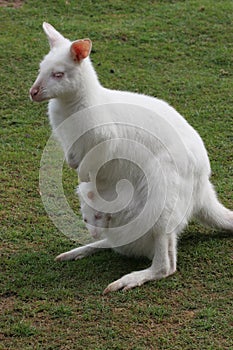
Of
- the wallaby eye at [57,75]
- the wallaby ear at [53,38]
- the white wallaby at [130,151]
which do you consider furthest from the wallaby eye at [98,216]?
the wallaby ear at [53,38]

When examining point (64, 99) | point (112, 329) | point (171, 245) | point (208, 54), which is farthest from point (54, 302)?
point (208, 54)

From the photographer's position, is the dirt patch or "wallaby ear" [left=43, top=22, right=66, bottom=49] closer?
"wallaby ear" [left=43, top=22, right=66, bottom=49]

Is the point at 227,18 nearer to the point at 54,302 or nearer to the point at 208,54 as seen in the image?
the point at 208,54

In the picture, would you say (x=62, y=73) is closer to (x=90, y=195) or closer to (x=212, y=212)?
(x=90, y=195)

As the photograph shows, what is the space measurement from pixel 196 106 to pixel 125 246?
256 cm

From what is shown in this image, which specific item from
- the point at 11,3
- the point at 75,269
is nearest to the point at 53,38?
the point at 75,269

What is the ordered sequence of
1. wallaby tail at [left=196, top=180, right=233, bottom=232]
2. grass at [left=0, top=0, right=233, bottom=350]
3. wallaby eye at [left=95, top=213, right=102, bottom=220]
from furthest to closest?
wallaby tail at [left=196, top=180, right=233, bottom=232] < wallaby eye at [left=95, top=213, right=102, bottom=220] < grass at [left=0, top=0, right=233, bottom=350]

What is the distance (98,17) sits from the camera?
807 centimetres

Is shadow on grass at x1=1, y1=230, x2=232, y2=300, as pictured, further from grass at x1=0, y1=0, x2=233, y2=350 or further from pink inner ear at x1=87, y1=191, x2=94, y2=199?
pink inner ear at x1=87, y1=191, x2=94, y2=199

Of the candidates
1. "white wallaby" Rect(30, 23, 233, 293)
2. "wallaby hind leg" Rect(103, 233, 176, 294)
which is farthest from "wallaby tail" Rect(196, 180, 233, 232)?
"wallaby hind leg" Rect(103, 233, 176, 294)

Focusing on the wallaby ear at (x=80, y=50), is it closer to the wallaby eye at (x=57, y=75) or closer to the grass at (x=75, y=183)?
the wallaby eye at (x=57, y=75)

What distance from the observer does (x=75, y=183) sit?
17.0 ft

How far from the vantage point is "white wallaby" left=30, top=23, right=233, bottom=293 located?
3.68m

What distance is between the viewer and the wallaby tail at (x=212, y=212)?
167 inches
